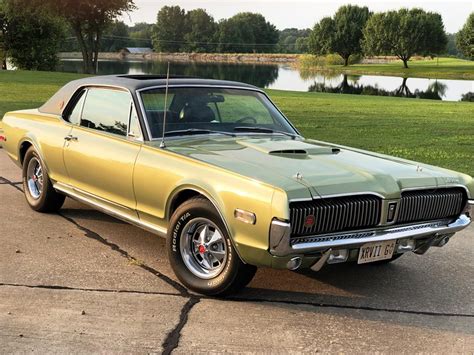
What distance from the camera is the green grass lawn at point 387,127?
10.7 m

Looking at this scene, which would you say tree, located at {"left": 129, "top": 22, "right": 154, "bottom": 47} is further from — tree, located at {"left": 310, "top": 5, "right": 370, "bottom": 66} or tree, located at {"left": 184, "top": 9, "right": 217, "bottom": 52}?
tree, located at {"left": 310, "top": 5, "right": 370, "bottom": 66}

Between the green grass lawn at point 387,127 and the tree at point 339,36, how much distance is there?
85.8m

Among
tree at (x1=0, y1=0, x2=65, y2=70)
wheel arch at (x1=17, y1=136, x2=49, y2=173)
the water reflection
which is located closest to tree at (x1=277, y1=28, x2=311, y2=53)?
tree at (x1=0, y1=0, x2=65, y2=70)

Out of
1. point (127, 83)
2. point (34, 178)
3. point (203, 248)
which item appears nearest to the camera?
point (203, 248)

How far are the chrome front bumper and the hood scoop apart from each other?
0.84 m

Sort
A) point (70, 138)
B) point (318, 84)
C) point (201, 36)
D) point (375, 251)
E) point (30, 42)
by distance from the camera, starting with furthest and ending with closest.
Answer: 1. point (201, 36)
2. point (30, 42)
3. point (318, 84)
4. point (70, 138)
5. point (375, 251)

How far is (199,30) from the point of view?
119812 millimetres

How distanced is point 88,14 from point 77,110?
3815 cm

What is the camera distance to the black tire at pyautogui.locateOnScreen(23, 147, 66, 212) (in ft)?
19.8

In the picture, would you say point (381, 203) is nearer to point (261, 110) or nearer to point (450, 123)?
point (261, 110)

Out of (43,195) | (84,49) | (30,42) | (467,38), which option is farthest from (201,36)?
(43,195)

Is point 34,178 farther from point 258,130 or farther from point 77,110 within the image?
point 258,130

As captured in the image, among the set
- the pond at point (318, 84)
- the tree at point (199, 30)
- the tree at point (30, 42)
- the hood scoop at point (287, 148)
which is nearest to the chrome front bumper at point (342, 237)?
the hood scoop at point (287, 148)

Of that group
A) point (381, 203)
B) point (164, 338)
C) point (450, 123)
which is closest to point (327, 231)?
point (381, 203)
